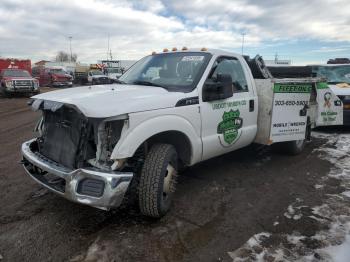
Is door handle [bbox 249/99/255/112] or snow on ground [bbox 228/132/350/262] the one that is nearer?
snow on ground [bbox 228/132/350/262]

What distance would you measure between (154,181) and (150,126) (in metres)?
0.56

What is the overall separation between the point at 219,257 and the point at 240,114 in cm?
239

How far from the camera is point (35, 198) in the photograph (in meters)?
4.43

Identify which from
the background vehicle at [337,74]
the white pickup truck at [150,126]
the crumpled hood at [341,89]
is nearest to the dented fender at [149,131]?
the white pickup truck at [150,126]

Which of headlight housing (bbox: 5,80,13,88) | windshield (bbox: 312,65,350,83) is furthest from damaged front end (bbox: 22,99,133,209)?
headlight housing (bbox: 5,80,13,88)

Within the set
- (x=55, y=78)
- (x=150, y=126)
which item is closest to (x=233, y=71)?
(x=150, y=126)

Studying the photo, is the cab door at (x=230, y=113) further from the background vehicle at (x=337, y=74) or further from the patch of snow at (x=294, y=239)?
the background vehicle at (x=337, y=74)

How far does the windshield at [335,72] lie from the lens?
10.1 m

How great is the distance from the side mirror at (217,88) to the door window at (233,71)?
30cm

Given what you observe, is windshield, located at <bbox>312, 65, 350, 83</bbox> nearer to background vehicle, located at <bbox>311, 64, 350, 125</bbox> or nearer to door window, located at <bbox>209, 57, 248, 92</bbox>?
background vehicle, located at <bbox>311, 64, 350, 125</bbox>

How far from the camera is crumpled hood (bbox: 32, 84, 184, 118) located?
10.5 feet

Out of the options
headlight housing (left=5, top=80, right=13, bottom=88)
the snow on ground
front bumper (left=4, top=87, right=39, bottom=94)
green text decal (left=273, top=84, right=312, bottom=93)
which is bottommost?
the snow on ground

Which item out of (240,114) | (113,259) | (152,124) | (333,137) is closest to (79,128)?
(152,124)

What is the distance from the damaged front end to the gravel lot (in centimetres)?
45
